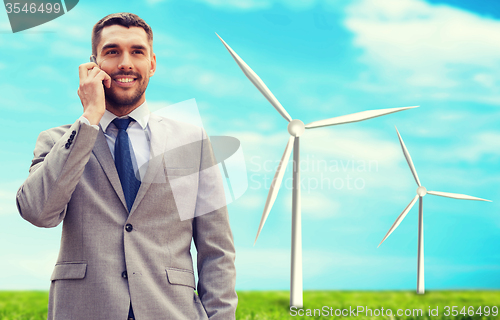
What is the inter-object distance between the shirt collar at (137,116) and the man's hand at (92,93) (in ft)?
1.50

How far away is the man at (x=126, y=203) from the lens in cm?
470

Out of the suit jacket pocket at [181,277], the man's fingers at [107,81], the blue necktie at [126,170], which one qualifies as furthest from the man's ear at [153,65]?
the suit jacket pocket at [181,277]

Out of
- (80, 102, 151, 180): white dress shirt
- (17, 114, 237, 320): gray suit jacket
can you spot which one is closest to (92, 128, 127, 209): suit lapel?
(17, 114, 237, 320): gray suit jacket

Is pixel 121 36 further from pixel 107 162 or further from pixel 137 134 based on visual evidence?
pixel 107 162

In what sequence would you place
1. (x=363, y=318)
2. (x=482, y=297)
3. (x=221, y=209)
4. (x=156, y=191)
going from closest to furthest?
(x=156, y=191), (x=221, y=209), (x=363, y=318), (x=482, y=297)

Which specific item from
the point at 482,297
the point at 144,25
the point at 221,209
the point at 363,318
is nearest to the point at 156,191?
the point at 221,209

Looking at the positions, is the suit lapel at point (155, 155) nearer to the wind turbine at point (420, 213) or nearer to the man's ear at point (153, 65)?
the man's ear at point (153, 65)

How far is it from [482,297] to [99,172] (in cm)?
3555

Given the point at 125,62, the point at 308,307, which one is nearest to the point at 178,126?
the point at 125,62

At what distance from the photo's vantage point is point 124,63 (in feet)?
17.4

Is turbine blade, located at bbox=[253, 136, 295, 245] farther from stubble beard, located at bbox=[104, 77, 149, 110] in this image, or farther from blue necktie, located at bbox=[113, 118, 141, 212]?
blue necktie, located at bbox=[113, 118, 141, 212]

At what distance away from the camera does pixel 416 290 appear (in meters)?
38.7

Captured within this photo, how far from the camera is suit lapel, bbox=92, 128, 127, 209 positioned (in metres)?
4.96

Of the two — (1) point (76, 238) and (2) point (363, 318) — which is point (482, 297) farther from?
(1) point (76, 238)
